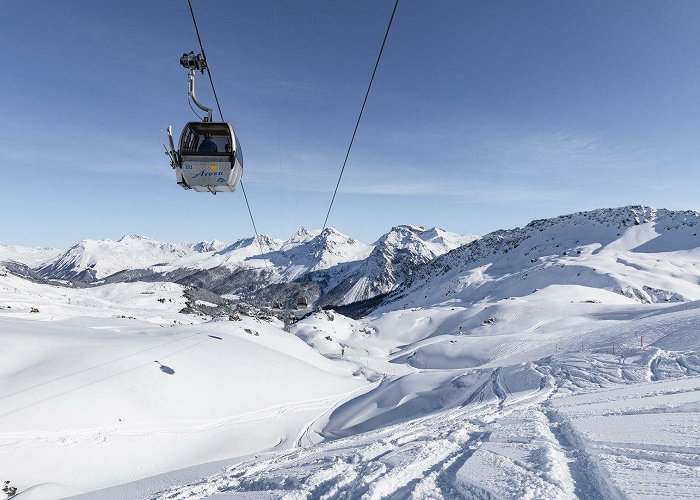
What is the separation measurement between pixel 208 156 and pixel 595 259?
118m

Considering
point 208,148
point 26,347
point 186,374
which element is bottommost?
point 186,374

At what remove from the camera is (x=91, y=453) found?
13.4 m

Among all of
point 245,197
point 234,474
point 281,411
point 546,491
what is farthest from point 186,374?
point 546,491

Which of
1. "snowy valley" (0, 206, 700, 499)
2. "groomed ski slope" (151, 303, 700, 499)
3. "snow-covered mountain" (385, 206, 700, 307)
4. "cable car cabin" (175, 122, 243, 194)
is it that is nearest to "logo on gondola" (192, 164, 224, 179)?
"cable car cabin" (175, 122, 243, 194)

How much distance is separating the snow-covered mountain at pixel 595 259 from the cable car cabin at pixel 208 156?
8735 centimetres

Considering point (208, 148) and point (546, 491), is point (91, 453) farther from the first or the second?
point (546, 491)

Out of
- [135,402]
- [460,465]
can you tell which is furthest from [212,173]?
[460,465]

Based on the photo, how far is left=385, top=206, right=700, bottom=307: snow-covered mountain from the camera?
277 ft

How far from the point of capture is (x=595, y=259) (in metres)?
106

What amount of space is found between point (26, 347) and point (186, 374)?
743 centimetres

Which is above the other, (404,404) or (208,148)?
(208,148)

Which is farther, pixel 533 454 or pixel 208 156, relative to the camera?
pixel 208 156

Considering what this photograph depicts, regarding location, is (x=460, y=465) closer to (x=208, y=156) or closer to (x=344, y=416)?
(x=208, y=156)

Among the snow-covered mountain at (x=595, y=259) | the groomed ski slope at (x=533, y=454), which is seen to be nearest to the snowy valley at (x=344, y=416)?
the groomed ski slope at (x=533, y=454)
